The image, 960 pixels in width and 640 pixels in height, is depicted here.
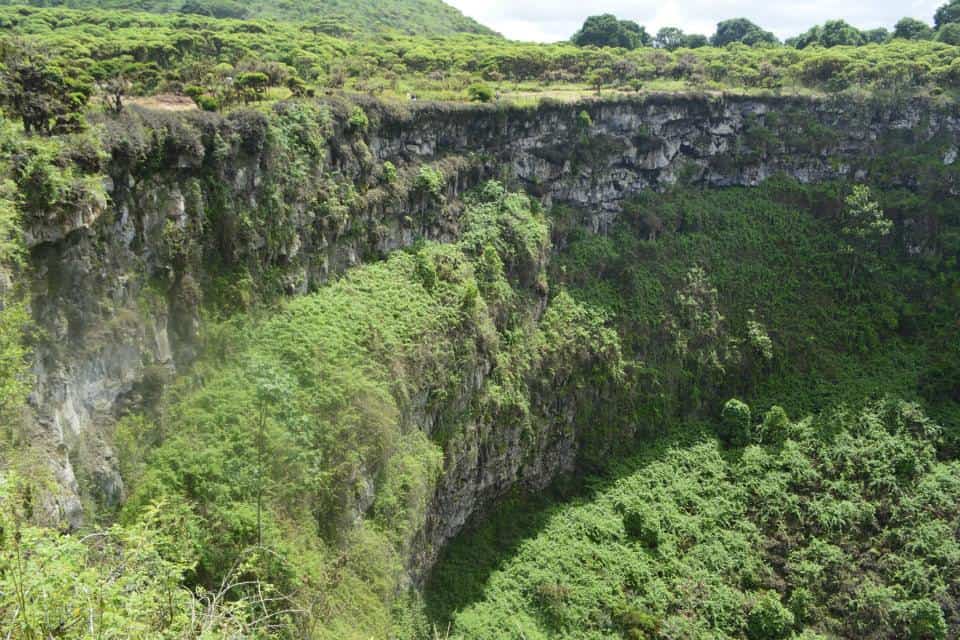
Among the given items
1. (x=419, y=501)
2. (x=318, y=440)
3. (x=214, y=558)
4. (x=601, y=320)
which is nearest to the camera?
(x=214, y=558)

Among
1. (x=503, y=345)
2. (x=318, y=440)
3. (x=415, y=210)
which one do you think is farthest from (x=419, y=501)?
(x=415, y=210)

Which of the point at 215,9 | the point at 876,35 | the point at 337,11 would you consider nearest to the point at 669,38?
the point at 876,35

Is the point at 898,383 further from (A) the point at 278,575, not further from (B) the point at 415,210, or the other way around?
(A) the point at 278,575

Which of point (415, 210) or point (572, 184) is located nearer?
point (415, 210)

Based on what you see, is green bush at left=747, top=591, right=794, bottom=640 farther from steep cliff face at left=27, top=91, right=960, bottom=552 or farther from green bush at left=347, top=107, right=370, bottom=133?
green bush at left=347, top=107, right=370, bottom=133

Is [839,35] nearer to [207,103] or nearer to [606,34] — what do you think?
[606,34]

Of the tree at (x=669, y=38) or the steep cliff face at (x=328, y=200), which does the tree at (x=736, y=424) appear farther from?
the tree at (x=669, y=38)

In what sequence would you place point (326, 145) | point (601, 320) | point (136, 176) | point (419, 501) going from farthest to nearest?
point (601, 320)
point (326, 145)
point (419, 501)
point (136, 176)
